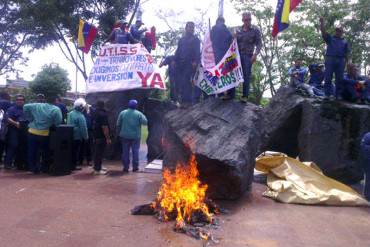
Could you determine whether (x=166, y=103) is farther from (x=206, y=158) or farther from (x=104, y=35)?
(x=104, y=35)

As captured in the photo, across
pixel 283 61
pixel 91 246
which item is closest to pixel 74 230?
pixel 91 246

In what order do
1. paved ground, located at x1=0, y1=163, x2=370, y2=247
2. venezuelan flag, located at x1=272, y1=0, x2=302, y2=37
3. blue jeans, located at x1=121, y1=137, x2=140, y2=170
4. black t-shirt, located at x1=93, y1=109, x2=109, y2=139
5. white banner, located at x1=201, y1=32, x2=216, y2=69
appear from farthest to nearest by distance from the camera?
blue jeans, located at x1=121, y1=137, x2=140, y2=170
black t-shirt, located at x1=93, y1=109, x2=109, y2=139
venezuelan flag, located at x1=272, y1=0, x2=302, y2=37
white banner, located at x1=201, y1=32, x2=216, y2=69
paved ground, located at x1=0, y1=163, x2=370, y2=247

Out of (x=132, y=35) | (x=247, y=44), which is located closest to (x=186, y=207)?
(x=247, y=44)

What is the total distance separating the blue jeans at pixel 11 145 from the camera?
1110cm

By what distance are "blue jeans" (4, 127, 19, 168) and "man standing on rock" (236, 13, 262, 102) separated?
228 inches

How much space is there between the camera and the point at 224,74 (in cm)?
938

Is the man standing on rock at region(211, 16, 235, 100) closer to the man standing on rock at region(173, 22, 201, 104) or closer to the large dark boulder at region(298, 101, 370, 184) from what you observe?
the man standing on rock at region(173, 22, 201, 104)

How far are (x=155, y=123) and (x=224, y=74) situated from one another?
495 cm

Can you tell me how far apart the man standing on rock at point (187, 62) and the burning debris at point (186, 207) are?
3357mm

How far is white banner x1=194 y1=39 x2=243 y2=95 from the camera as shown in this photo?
919 centimetres

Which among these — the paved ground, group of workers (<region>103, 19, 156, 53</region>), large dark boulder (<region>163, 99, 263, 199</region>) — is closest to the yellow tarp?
the paved ground

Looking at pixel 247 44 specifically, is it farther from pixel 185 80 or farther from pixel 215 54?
pixel 185 80

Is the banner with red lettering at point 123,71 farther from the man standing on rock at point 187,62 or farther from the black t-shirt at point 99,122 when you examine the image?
the black t-shirt at point 99,122

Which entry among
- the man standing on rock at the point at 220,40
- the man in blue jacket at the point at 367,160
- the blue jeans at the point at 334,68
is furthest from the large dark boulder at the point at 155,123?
the man in blue jacket at the point at 367,160
